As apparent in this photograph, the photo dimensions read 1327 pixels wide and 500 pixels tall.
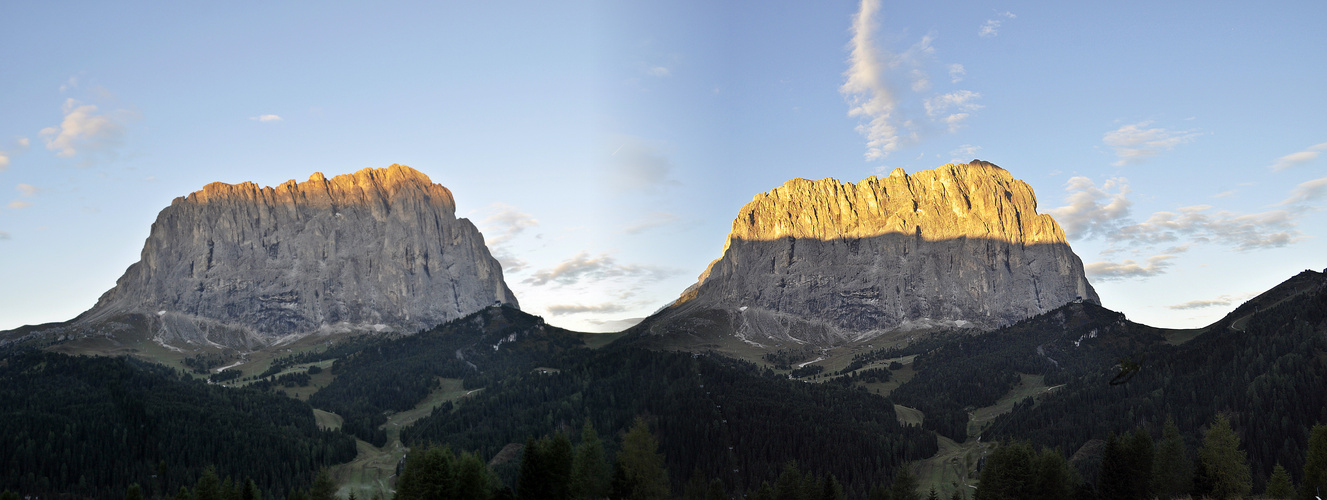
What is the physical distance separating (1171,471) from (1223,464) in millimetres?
15256

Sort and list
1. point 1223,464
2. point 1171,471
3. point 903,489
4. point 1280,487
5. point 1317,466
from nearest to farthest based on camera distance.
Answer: point 1317,466 → point 1280,487 → point 1223,464 → point 1171,471 → point 903,489

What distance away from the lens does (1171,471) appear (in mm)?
141000

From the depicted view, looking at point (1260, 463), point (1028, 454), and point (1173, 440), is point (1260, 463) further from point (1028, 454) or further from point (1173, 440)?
point (1028, 454)

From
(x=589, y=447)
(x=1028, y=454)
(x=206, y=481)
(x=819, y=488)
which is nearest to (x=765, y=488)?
(x=819, y=488)

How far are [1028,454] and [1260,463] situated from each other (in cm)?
9939

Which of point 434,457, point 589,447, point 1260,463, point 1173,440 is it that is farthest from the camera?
point 1260,463

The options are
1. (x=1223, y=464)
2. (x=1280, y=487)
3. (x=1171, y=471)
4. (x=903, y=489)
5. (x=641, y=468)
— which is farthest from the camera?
(x=903, y=489)

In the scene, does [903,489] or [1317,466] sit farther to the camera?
[903,489]

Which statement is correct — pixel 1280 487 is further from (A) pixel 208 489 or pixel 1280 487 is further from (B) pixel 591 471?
(A) pixel 208 489

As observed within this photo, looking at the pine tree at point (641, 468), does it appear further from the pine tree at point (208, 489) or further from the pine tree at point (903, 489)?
the pine tree at point (208, 489)

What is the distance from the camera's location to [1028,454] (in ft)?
452

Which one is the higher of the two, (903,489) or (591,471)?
(591,471)

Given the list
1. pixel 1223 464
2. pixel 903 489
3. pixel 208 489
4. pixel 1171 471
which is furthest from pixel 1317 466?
pixel 208 489

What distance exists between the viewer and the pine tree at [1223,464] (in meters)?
124
